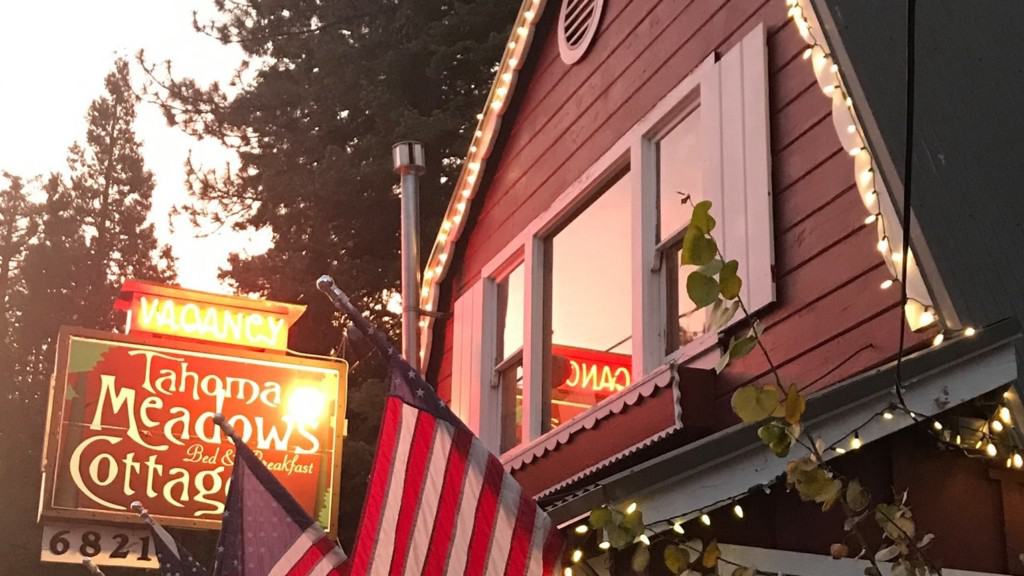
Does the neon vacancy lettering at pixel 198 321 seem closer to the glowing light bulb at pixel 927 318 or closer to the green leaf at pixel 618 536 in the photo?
the green leaf at pixel 618 536

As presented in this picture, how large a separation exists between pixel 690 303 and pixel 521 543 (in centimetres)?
204

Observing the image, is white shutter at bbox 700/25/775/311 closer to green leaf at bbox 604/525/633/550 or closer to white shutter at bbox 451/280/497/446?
green leaf at bbox 604/525/633/550

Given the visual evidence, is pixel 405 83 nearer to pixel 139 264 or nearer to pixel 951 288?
pixel 139 264

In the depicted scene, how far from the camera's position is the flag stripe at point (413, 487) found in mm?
5793

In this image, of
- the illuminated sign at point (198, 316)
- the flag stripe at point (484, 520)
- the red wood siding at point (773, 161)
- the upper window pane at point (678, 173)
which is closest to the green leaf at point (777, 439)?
the red wood siding at point (773, 161)

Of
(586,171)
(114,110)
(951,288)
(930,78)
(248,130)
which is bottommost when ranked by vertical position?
(951,288)

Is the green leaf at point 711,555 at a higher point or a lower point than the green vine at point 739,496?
lower

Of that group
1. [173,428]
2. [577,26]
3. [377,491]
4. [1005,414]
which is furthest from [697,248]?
[173,428]

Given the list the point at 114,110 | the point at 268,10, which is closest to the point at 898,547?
the point at 268,10

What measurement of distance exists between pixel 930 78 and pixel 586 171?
403 cm

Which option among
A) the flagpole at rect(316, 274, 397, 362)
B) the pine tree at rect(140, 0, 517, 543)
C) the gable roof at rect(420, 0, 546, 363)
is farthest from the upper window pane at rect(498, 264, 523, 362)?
the pine tree at rect(140, 0, 517, 543)

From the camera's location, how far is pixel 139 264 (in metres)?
40.8

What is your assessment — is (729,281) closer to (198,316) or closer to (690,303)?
(690,303)

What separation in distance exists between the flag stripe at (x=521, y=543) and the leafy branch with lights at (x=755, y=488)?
178 millimetres
